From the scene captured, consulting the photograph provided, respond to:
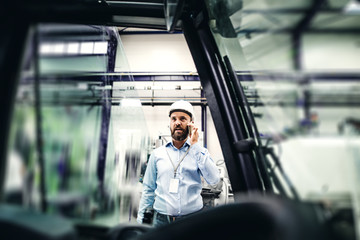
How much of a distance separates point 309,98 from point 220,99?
1.55ft

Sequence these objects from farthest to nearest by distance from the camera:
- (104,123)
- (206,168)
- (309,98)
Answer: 1. (206,168)
2. (104,123)
3. (309,98)

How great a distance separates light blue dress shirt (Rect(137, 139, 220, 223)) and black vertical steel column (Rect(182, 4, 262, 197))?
0.96m

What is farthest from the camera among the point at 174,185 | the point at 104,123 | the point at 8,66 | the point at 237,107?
the point at 174,185

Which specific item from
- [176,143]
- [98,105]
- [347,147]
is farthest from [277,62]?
[176,143]

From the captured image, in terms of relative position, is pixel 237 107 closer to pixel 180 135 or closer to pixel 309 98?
pixel 309 98

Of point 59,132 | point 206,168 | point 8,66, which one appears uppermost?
point 8,66

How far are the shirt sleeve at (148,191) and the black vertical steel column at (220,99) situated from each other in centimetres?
116

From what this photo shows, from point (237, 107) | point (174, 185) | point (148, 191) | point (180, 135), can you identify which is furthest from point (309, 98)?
point (148, 191)

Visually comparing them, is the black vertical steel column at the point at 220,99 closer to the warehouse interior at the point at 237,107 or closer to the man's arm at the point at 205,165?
the warehouse interior at the point at 237,107

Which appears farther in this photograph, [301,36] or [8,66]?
[301,36]

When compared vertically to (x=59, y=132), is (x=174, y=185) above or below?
below

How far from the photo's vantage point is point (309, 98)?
0.57 m

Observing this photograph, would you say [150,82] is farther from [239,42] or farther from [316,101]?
[316,101]

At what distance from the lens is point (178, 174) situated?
191 cm
